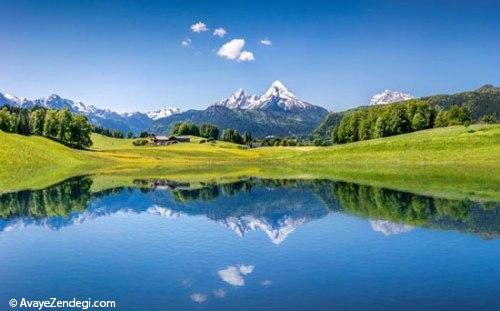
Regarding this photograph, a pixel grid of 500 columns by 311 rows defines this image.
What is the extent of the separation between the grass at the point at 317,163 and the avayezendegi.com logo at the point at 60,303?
49758 millimetres

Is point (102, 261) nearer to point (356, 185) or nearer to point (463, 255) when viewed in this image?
Answer: point (463, 255)

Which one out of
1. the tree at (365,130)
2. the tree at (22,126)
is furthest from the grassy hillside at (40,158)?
the tree at (365,130)

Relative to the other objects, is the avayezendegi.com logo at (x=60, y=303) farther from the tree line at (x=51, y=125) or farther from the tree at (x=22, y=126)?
the tree at (x=22, y=126)

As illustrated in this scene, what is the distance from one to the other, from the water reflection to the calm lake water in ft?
0.62

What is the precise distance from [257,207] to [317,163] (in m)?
86.6

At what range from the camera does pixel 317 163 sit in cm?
14000

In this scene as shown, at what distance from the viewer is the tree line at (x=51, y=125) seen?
551 ft

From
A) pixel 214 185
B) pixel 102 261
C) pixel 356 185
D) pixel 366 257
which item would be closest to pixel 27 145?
pixel 214 185

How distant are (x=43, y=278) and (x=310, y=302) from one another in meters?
15.5

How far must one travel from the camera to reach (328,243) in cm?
3553

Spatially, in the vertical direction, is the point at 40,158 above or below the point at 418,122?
below

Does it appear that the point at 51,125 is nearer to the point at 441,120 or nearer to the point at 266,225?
the point at 441,120

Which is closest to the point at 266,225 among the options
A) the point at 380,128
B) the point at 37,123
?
the point at 380,128

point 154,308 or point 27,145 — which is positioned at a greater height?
point 27,145
